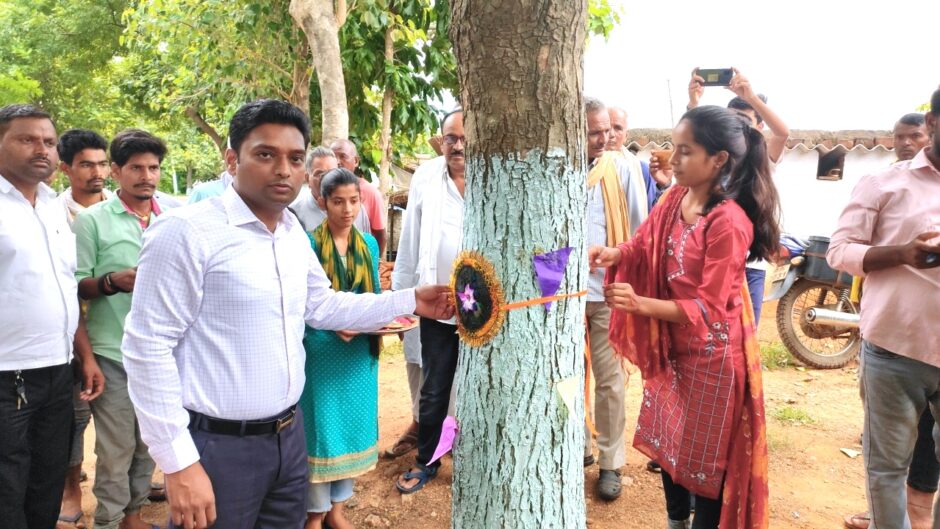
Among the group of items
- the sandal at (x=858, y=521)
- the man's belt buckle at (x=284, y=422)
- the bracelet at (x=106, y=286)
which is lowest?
the sandal at (x=858, y=521)

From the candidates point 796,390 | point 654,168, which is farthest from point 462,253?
point 796,390

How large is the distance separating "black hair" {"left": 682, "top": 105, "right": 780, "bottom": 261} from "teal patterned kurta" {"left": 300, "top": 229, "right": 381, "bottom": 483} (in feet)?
5.68

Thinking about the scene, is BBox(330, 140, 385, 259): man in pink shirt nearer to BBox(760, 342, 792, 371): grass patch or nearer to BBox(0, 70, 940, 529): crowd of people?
BBox(0, 70, 940, 529): crowd of people

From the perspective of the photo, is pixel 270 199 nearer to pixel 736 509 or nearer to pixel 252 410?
pixel 252 410

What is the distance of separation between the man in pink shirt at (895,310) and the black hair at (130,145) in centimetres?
333

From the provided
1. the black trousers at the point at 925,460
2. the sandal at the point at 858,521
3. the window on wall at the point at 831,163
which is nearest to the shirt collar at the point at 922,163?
the black trousers at the point at 925,460

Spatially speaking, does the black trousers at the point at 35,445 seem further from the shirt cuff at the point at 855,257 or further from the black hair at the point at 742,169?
the shirt cuff at the point at 855,257

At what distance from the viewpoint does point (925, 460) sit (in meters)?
3.02

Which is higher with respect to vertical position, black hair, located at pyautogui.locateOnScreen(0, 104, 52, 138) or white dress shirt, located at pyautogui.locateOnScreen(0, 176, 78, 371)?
black hair, located at pyautogui.locateOnScreen(0, 104, 52, 138)

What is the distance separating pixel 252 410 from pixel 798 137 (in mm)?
11078

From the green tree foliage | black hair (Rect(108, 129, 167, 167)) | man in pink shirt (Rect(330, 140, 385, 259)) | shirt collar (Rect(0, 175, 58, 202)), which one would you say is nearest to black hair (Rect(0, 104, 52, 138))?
shirt collar (Rect(0, 175, 58, 202))

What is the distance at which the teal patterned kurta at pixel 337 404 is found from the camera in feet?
9.20

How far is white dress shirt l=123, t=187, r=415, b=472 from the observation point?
1.66 meters

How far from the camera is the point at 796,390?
5.48 meters
